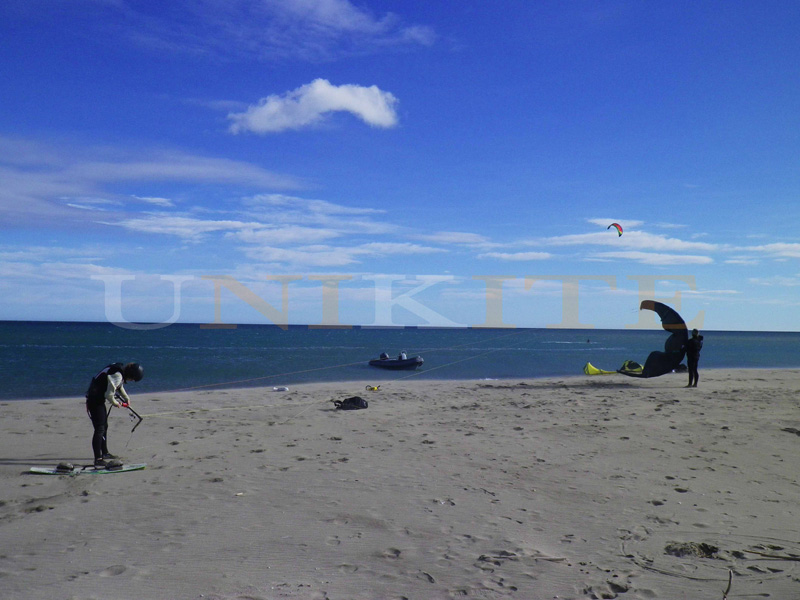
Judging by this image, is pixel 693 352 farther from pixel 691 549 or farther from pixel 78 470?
pixel 78 470

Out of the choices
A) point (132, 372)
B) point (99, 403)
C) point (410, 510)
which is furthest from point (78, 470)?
point (410, 510)

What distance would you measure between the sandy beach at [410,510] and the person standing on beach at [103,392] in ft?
1.93

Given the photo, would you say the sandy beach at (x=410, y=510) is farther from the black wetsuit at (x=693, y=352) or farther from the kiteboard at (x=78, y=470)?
the black wetsuit at (x=693, y=352)

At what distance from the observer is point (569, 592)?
4.34 m

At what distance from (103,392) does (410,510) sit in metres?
4.67

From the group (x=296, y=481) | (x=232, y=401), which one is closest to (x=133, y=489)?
(x=296, y=481)

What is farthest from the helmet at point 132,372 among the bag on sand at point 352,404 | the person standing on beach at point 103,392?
the bag on sand at point 352,404

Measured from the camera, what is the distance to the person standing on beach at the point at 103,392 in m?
7.80

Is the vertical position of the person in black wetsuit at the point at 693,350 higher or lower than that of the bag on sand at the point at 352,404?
higher

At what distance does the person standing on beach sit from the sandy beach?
59 centimetres

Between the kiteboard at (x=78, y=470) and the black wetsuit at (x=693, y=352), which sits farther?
the black wetsuit at (x=693, y=352)

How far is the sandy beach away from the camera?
14.8 ft

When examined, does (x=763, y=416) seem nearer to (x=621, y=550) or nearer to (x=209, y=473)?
(x=621, y=550)

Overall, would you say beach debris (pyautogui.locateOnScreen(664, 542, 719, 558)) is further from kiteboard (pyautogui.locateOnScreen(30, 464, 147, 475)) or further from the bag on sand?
the bag on sand
